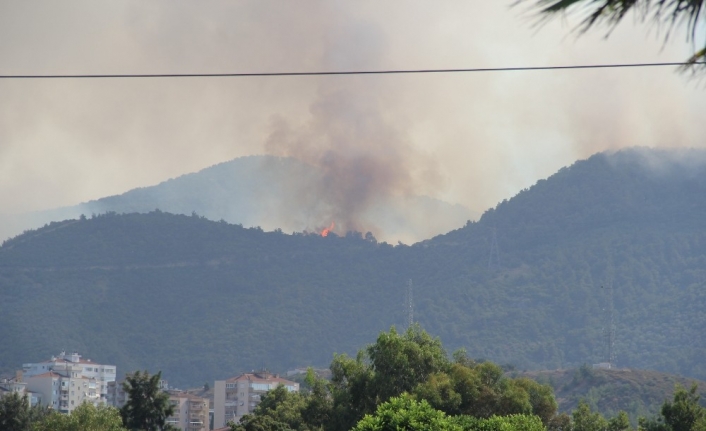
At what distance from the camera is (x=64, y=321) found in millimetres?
194500

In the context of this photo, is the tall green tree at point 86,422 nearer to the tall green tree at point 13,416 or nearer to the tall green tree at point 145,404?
the tall green tree at point 145,404

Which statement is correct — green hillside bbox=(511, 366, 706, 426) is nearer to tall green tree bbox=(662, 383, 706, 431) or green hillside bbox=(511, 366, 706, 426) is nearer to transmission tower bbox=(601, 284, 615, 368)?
transmission tower bbox=(601, 284, 615, 368)

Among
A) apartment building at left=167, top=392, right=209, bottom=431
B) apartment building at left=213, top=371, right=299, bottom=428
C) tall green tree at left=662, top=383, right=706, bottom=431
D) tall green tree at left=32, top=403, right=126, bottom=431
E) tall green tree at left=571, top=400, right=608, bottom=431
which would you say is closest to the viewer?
tall green tree at left=662, top=383, right=706, bottom=431

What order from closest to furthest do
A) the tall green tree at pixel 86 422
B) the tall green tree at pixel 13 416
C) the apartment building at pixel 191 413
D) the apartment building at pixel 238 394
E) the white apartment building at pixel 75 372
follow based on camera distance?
the tall green tree at pixel 86 422 → the tall green tree at pixel 13 416 → the apartment building at pixel 191 413 → the apartment building at pixel 238 394 → the white apartment building at pixel 75 372

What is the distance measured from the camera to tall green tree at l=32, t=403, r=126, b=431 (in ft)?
173

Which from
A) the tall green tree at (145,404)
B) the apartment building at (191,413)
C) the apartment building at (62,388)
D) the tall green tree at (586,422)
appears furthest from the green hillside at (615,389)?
the tall green tree at (586,422)

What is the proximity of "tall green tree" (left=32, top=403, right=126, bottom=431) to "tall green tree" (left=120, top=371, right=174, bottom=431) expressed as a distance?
309 centimetres

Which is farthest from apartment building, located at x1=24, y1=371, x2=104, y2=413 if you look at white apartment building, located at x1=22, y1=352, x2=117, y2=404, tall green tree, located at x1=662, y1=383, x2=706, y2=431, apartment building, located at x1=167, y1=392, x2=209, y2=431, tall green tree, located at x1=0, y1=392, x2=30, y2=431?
tall green tree, located at x1=662, y1=383, x2=706, y2=431

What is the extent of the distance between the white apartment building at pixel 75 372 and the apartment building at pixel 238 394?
47.1 ft

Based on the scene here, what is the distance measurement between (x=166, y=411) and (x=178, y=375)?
426 feet

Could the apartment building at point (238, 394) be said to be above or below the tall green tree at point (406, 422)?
above

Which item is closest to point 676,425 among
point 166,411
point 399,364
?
point 399,364

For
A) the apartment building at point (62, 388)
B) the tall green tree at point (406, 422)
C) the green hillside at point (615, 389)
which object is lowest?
the tall green tree at point (406, 422)

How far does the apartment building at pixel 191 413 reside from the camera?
140 meters
